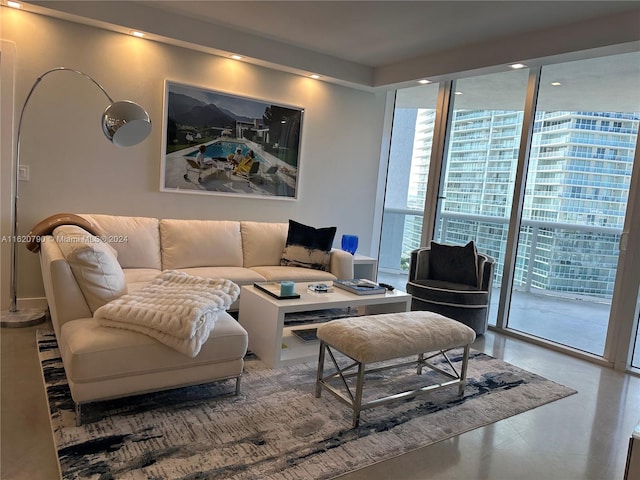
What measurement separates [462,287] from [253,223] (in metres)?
2.09

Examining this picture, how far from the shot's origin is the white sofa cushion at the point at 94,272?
2.38 meters

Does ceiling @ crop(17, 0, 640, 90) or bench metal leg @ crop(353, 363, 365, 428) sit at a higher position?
ceiling @ crop(17, 0, 640, 90)

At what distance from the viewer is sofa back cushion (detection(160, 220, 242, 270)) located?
4.04 metres

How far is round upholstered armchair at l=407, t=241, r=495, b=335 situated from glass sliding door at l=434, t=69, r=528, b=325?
1.13 ft

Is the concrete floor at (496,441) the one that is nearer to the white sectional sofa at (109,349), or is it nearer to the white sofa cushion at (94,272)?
the white sectional sofa at (109,349)

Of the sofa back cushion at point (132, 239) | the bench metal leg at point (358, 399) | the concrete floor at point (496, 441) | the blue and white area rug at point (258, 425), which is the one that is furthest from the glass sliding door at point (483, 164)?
the sofa back cushion at point (132, 239)

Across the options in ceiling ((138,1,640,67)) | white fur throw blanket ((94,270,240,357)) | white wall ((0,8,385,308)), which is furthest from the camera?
white wall ((0,8,385,308))

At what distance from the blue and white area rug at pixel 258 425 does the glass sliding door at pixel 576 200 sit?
1204mm

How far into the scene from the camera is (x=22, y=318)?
11.4 feet

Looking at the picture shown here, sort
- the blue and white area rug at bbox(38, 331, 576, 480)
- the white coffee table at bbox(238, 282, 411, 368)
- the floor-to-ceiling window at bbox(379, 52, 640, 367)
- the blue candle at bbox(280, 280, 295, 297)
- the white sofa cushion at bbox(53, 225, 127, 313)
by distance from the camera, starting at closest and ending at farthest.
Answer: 1. the blue and white area rug at bbox(38, 331, 576, 480)
2. the white sofa cushion at bbox(53, 225, 127, 313)
3. the white coffee table at bbox(238, 282, 411, 368)
4. the blue candle at bbox(280, 280, 295, 297)
5. the floor-to-ceiling window at bbox(379, 52, 640, 367)

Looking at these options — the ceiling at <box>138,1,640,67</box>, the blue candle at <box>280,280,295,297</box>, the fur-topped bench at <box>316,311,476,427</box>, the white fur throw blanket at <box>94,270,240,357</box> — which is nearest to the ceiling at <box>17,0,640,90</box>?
the ceiling at <box>138,1,640,67</box>

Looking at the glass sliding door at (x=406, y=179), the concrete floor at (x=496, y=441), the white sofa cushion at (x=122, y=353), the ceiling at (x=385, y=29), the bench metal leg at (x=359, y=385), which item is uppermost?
the ceiling at (x=385, y=29)

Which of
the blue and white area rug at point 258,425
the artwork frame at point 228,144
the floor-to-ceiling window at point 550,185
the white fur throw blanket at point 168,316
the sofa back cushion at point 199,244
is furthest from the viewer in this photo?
the artwork frame at point 228,144

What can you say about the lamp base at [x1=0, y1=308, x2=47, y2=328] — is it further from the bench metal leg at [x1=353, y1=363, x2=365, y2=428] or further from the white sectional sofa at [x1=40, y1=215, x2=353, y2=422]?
the bench metal leg at [x1=353, y1=363, x2=365, y2=428]
